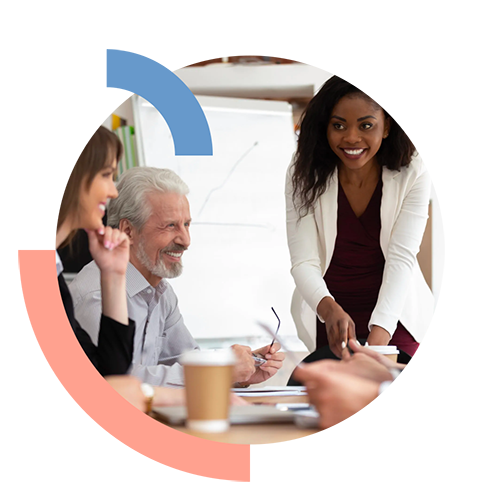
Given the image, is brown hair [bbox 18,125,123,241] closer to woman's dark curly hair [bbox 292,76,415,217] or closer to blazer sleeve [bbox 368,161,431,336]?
woman's dark curly hair [bbox 292,76,415,217]

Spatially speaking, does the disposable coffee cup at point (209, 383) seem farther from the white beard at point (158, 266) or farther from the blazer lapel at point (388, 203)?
the blazer lapel at point (388, 203)

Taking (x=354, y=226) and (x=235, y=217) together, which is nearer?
(x=354, y=226)

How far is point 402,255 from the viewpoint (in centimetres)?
111

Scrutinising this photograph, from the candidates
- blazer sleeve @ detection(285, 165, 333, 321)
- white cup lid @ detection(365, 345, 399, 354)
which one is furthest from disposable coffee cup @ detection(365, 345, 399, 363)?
blazer sleeve @ detection(285, 165, 333, 321)

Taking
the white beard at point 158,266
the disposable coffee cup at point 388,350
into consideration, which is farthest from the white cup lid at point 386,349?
the white beard at point 158,266

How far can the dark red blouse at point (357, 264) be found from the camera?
3.76ft

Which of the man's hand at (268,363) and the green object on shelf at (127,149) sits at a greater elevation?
the green object on shelf at (127,149)

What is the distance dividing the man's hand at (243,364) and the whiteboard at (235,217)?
4 cm

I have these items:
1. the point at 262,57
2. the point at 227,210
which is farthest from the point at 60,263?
the point at 262,57

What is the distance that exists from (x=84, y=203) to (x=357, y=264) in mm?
525

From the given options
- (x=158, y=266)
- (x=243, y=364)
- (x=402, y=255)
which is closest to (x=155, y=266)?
(x=158, y=266)

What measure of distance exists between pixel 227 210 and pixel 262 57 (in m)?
0.32

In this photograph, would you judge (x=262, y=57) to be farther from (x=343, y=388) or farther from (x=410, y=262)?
(x=343, y=388)

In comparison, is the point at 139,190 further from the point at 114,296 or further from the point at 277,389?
the point at 277,389
